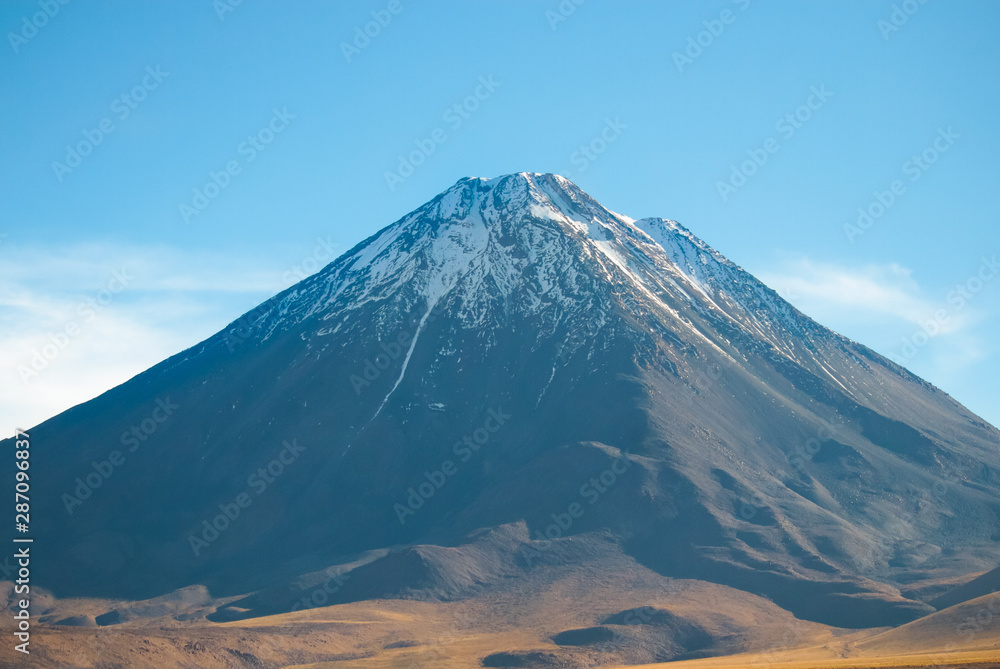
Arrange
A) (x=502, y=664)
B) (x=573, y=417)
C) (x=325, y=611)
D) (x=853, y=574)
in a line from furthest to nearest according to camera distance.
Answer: (x=573, y=417), (x=853, y=574), (x=325, y=611), (x=502, y=664)

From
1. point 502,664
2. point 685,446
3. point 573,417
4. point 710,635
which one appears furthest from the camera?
point 573,417

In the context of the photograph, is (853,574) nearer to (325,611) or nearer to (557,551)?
(557,551)

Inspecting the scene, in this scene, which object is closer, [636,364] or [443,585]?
[443,585]

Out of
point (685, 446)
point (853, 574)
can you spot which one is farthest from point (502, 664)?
point (685, 446)

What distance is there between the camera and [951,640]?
102 metres

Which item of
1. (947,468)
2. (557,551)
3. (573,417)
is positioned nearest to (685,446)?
(573,417)

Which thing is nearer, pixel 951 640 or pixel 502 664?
pixel 951 640

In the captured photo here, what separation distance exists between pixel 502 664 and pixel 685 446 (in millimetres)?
74978

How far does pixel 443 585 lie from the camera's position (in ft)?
466

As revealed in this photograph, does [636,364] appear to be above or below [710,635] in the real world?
above

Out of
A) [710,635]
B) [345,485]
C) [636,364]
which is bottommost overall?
[710,635]

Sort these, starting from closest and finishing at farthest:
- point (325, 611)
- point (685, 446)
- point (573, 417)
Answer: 1. point (325, 611)
2. point (685, 446)
3. point (573, 417)

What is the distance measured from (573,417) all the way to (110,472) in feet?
291

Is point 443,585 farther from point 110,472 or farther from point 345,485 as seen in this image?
point 110,472
